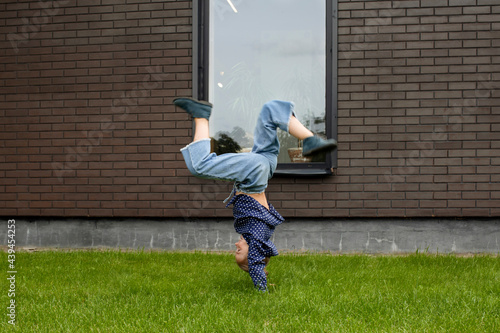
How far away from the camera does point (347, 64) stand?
5.75 metres

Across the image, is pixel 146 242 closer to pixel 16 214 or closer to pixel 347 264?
pixel 16 214

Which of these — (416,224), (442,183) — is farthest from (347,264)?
(442,183)

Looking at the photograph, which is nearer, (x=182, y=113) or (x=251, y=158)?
(x=251, y=158)

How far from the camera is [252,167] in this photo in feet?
11.3

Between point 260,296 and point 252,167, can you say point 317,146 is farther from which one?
point 260,296

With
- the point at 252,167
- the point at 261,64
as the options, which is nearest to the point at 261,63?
the point at 261,64

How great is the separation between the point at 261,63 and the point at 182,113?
1222 millimetres

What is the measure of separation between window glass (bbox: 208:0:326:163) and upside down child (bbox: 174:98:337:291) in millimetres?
2435

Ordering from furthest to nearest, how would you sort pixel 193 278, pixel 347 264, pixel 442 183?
pixel 442 183 → pixel 347 264 → pixel 193 278

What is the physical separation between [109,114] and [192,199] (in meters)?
1.56

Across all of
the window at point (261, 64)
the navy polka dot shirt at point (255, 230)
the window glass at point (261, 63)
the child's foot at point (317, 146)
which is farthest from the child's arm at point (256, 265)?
the window glass at point (261, 63)

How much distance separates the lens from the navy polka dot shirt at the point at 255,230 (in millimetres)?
3432

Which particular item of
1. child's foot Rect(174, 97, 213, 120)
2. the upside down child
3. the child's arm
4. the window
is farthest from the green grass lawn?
the window

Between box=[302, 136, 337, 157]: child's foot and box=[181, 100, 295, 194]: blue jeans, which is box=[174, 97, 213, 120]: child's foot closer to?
box=[181, 100, 295, 194]: blue jeans
